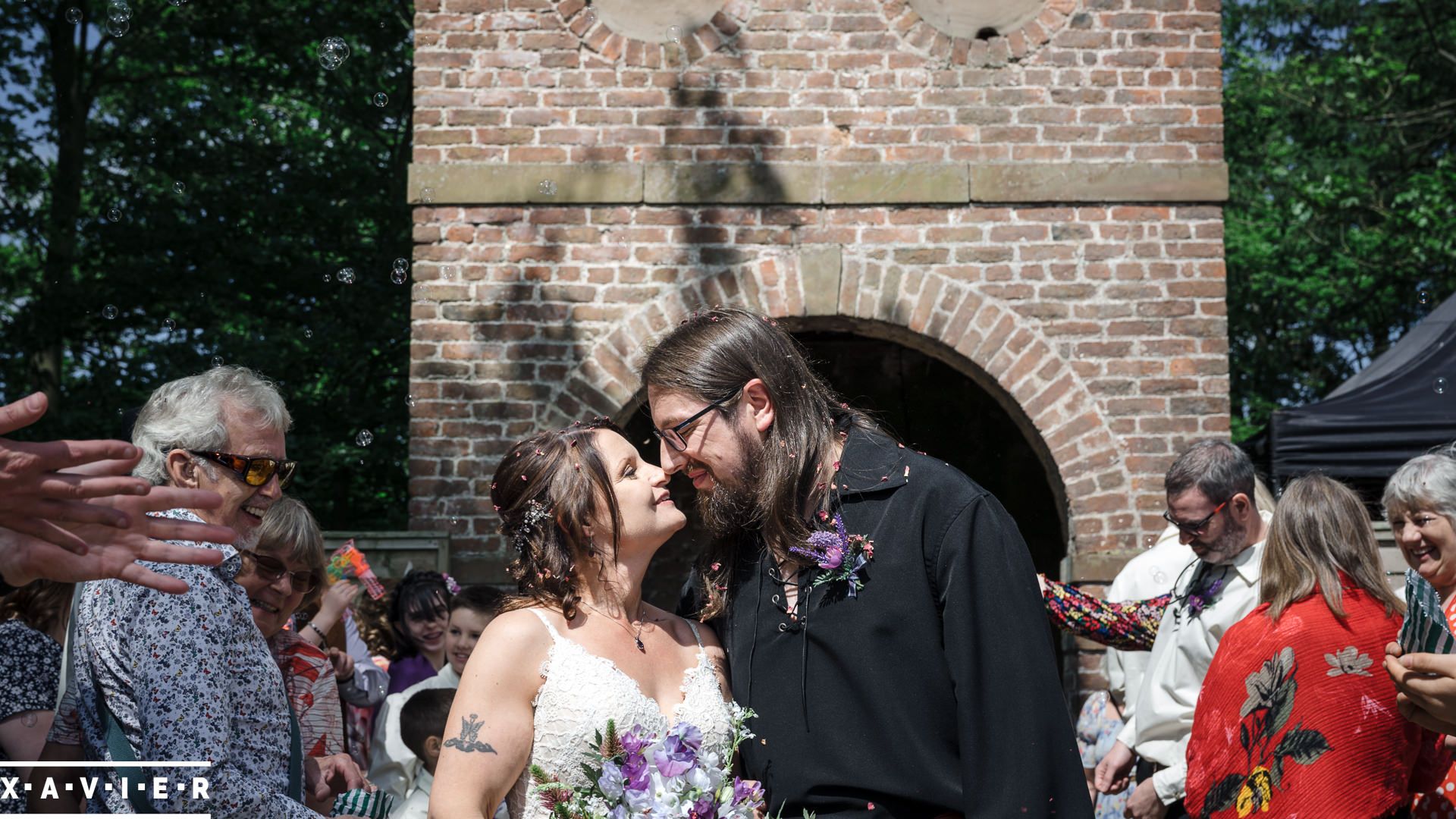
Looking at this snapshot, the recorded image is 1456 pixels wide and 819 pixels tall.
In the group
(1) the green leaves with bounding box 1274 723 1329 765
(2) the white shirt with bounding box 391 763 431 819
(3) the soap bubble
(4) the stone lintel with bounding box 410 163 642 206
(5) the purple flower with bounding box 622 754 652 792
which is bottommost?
(2) the white shirt with bounding box 391 763 431 819

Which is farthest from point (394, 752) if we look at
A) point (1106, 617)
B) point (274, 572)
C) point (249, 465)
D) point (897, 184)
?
point (897, 184)

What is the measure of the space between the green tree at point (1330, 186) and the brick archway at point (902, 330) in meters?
10.2

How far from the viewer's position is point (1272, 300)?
18.8m

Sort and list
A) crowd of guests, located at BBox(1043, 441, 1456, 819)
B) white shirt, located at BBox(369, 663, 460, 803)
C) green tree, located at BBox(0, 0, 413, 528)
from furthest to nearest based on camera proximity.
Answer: green tree, located at BBox(0, 0, 413, 528) < white shirt, located at BBox(369, 663, 460, 803) < crowd of guests, located at BBox(1043, 441, 1456, 819)

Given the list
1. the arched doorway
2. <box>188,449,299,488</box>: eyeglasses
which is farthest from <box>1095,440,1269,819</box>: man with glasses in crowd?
the arched doorway

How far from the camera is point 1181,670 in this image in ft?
14.8

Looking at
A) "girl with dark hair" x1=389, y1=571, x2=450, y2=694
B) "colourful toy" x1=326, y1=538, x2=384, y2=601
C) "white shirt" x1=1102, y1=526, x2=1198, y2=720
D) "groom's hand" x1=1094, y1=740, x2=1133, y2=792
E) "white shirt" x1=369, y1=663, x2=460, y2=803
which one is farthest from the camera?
"girl with dark hair" x1=389, y1=571, x2=450, y2=694

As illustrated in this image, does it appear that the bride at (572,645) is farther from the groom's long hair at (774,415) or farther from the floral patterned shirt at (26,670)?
the floral patterned shirt at (26,670)

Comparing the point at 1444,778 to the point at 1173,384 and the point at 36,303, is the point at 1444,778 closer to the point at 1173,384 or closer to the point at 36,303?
the point at 1173,384

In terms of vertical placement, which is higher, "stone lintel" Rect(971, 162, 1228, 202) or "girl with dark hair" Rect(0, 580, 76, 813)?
"stone lintel" Rect(971, 162, 1228, 202)

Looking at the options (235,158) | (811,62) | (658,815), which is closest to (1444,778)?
(658,815)

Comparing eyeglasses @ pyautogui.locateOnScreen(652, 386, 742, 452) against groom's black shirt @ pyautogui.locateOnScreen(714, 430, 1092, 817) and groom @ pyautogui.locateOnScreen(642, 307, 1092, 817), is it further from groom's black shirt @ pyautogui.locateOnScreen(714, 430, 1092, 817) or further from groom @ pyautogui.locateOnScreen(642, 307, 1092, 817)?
groom's black shirt @ pyautogui.locateOnScreen(714, 430, 1092, 817)

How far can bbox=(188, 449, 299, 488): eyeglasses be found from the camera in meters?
2.98

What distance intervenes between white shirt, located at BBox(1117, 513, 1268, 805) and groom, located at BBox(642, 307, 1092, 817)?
7.54 feet
